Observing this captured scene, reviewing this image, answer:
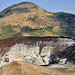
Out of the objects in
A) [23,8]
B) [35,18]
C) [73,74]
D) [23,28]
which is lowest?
[73,74]

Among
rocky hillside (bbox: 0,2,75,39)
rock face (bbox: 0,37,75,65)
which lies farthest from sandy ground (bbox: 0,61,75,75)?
rocky hillside (bbox: 0,2,75,39)

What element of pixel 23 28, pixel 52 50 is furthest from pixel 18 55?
pixel 23 28

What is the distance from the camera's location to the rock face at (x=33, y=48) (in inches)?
1240

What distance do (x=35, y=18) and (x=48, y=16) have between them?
40.8 ft

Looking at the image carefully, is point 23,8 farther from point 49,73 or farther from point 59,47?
point 49,73

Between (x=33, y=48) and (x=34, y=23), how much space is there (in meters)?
73.0

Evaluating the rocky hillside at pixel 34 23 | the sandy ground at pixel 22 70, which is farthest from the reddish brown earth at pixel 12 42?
the rocky hillside at pixel 34 23

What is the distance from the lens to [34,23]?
351ft

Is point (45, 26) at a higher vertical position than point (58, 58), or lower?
higher

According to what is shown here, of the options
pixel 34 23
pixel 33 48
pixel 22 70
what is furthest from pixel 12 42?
pixel 34 23

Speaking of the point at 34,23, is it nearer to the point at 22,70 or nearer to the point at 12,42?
the point at 12,42

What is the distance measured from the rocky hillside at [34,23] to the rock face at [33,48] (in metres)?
49.3

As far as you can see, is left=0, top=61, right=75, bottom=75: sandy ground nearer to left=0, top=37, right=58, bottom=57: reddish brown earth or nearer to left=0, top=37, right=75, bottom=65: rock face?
left=0, top=37, right=75, bottom=65: rock face

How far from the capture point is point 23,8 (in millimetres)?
126188
